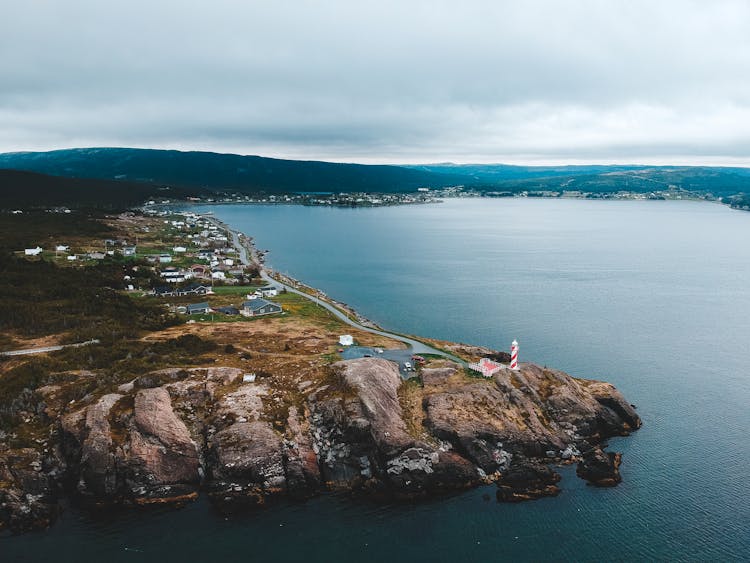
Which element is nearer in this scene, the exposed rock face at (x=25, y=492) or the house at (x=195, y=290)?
the exposed rock face at (x=25, y=492)

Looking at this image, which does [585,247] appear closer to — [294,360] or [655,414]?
[655,414]

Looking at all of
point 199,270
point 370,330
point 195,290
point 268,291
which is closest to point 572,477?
point 370,330

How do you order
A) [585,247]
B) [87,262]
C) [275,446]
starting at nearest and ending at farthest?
1. [275,446]
2. [87,262]
3. [585,247]

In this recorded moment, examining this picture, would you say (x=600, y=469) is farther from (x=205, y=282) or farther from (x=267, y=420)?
(x=205, y=282)

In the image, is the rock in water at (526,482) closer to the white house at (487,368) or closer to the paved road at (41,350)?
the white house at (487,368)

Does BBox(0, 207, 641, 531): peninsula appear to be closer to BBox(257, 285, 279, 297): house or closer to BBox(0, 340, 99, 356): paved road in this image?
BBox(0, 340, 99, 356): paved road

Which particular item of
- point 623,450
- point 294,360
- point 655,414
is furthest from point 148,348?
point 655,414

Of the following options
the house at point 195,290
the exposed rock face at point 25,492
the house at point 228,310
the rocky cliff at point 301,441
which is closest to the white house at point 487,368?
the rocky cliff at point 301,441
